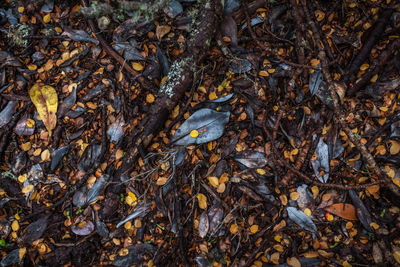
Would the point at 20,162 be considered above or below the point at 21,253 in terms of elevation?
above

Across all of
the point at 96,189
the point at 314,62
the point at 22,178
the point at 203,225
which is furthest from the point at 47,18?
the point at 314,62

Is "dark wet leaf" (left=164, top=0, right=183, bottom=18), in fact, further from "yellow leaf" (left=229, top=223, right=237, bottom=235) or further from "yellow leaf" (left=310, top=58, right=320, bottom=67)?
"yellow leaf" (left=229, top=223, right=237, bottom=235)

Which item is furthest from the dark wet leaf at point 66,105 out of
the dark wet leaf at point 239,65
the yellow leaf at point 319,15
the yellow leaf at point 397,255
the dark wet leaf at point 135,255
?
the yellow leaf at point 397,255

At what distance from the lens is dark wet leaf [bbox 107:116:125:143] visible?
1747mm

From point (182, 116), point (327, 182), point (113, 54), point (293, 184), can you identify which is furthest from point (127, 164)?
point (327, 182)

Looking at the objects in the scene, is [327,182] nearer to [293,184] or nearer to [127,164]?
[293,184]

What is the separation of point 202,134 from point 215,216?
609 millimetres

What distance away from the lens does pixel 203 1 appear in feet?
5.62

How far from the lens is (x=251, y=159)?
5.52 feet

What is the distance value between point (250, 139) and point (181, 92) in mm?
642

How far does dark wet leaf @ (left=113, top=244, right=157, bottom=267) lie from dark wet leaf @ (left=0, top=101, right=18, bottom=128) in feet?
4.58

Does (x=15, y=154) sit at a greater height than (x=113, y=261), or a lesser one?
greater

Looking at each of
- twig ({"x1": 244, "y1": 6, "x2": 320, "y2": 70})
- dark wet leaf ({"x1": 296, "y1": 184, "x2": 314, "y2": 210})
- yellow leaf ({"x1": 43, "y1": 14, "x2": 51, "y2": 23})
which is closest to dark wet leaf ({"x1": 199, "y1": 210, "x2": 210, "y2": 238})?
dark wet leaf ({"x1": 296, "y1": 184, "x2": 314, "y2": 210})

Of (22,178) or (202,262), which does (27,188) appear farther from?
(202,262)
